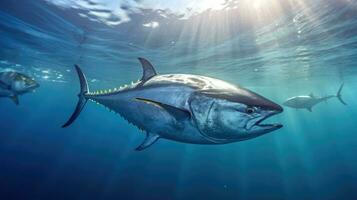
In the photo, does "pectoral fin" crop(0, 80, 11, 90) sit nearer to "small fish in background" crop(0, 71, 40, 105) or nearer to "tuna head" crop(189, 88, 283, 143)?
"small fish in background" crop(0, 71, 40, 105)

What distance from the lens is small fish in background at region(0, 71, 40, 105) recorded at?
26.8ft

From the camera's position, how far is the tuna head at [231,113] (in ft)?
10.7

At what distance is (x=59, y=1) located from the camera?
11.8 metres

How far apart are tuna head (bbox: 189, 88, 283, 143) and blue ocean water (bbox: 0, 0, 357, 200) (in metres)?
9.11

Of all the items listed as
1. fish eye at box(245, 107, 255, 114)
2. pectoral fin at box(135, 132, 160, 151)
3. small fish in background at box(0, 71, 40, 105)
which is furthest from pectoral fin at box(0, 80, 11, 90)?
fish eye at box(245, 107, 255, 114)

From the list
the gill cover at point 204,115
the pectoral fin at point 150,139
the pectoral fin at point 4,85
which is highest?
the pectoral fin at point 4,85

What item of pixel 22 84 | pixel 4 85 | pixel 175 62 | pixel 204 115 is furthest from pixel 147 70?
pixel 175 62

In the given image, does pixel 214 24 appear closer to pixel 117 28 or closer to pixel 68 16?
pixel 117 28

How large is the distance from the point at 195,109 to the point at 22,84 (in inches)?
276

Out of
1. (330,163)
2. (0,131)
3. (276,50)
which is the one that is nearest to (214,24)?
(276,50)

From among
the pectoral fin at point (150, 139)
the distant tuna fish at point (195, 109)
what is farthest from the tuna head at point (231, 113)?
the pectoral fin at point (150, 139)

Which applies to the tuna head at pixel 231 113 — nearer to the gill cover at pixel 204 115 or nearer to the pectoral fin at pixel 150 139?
the gill cover at pixel 204 115

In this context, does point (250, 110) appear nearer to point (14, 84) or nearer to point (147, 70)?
point (147, 70)

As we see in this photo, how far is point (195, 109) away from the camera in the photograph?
3.63m
